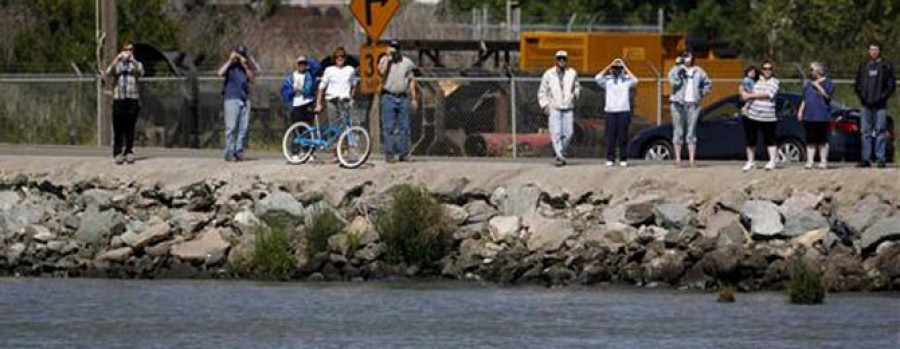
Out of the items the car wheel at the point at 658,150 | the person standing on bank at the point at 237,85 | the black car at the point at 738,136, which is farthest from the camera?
the car wheel at the point at 658,150

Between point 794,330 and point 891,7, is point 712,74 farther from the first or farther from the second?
point 794,330

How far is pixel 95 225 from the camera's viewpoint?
3409cm

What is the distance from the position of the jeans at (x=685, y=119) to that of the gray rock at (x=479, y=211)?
2626mm

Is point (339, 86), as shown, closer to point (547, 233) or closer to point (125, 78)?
point (125, 78)

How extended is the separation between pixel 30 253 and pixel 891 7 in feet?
105

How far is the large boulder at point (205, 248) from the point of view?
32.9 m

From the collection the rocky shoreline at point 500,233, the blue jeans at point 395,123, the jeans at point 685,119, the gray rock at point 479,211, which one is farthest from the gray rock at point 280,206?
the jeans at point 685,119

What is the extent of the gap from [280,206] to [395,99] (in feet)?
7.02

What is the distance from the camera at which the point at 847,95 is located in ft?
153

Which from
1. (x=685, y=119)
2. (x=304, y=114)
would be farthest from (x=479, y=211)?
(x=304, y=114)

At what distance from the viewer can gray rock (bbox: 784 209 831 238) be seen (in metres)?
30.6

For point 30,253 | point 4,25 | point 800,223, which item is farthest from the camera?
point 4,25

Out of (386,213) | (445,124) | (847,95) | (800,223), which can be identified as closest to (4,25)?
(445,124)

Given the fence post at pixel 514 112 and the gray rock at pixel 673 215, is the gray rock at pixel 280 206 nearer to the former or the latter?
the gray rock at pixel 673 215
